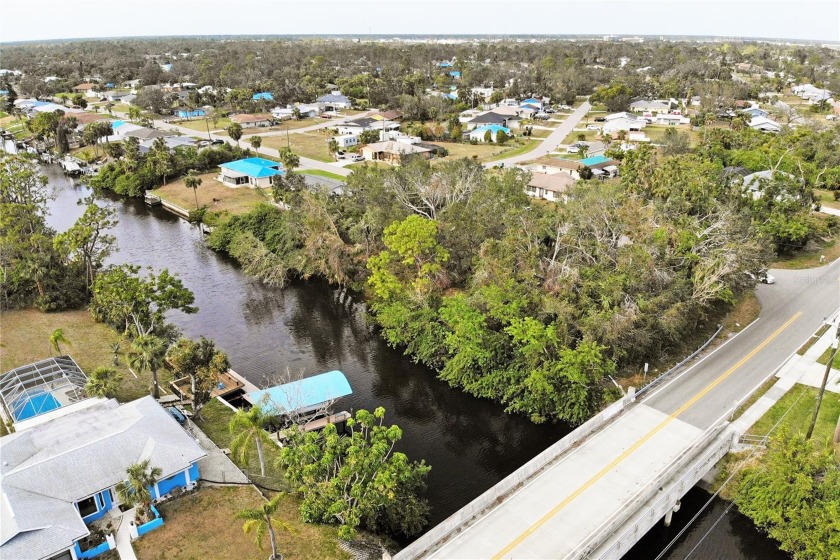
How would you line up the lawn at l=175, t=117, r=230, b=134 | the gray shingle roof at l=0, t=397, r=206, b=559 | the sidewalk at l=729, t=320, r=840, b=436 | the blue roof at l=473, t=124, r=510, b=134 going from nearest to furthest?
the gray shingle roof at l=0, t=397, r=206, b=559, the sidewalk at l=729, t=320, r=840, b=436, the blue roof at l=473, t=124, r=510, b=134, the lawn at l=175, t=117, r=230, b=134

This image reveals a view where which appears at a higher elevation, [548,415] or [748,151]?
[748,151]

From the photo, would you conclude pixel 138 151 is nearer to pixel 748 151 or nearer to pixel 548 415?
pixel 548 415

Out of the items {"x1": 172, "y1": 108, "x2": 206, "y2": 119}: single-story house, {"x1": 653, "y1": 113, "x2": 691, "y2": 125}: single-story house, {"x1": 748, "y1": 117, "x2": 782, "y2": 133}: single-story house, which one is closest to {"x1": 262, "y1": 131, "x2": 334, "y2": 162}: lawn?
{"x1": 172, "y1": 108, "x2": 206, "y2": 119}: single-story house

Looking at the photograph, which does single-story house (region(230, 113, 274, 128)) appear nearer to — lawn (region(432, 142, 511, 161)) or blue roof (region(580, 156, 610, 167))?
lawn (region(432, 142, 511, 161))

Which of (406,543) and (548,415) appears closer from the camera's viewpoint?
(406,543)

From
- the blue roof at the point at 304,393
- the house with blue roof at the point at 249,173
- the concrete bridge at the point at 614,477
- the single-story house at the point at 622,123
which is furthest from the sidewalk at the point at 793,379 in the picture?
the single-story house at the point at 622,123

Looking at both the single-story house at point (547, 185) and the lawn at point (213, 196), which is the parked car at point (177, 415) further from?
the single-story house at point (547, 185)

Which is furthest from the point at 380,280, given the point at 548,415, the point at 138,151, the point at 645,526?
the point at 138,151

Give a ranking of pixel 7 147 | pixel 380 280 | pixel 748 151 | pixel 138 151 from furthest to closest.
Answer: pixel 7 147, pixel 138 151, pixel 748 151, pixel 380 280
